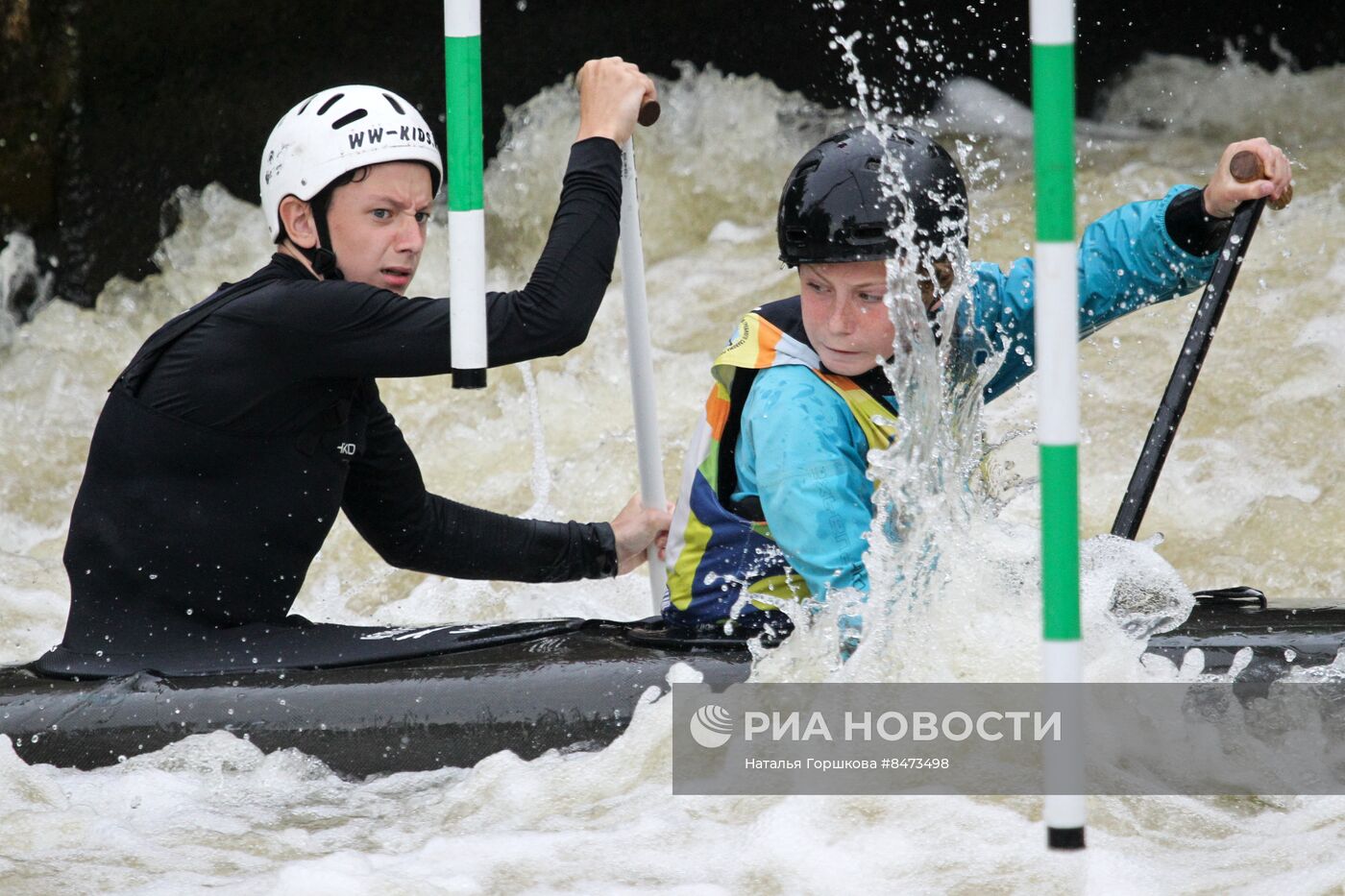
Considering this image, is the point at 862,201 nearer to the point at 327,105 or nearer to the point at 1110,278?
the point at 1110,278

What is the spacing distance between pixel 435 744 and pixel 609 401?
3296 millimetres

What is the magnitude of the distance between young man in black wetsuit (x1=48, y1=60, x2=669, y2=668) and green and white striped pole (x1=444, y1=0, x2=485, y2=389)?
0.79 ft

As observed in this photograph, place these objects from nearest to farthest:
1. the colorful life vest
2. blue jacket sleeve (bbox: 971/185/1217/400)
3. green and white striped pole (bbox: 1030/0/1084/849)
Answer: green and white striped pole (bbox: 1030/0/1084/849) < the colorful life vest < blue jacket sleeve (bbox: 971/185/1217/400)

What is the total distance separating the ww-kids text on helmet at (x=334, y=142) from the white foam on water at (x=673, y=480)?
0.94m

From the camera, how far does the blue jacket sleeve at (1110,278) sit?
2.85 m

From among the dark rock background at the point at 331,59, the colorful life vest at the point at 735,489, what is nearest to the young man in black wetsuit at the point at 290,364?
the colorful life vest at the point at 735,489

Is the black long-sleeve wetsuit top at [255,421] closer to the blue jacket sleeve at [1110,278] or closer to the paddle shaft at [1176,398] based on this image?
the blue jacket sleeve at [1110,278]

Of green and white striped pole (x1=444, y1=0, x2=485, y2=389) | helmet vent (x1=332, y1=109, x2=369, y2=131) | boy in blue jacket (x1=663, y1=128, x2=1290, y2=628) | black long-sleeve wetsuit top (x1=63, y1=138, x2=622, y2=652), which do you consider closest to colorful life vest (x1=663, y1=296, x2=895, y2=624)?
boy in blue jacket (x1=663, y1=128, x2=1290, y2=628)

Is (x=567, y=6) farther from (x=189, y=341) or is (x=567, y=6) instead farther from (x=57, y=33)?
(x=189, y=341)

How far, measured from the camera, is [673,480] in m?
5.24

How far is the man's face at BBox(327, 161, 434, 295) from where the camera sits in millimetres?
2826

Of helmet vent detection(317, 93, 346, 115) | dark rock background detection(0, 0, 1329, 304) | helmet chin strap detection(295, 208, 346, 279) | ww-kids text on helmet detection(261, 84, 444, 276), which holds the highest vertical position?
dark rock background detection(0, 0, 1329, 304)

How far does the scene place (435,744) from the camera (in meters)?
2.64

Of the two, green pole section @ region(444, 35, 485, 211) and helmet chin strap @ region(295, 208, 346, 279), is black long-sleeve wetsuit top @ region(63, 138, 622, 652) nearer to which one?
helmet chin strap @ region(295, 208, 346, 279)
